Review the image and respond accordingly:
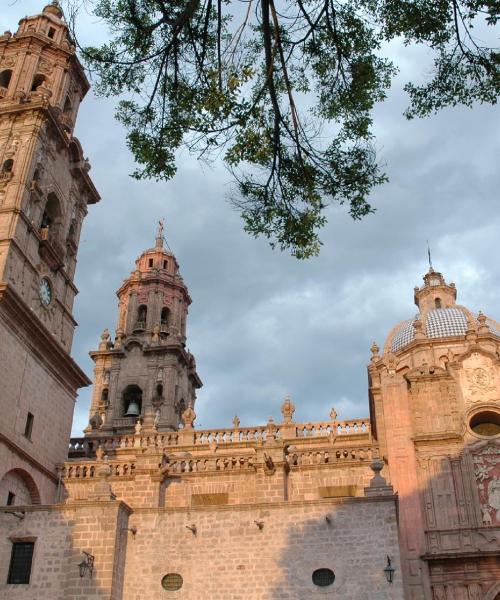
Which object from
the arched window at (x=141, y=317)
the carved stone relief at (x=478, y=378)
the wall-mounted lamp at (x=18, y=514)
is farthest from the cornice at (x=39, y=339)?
the carved stone relief at (x=478, y=378)

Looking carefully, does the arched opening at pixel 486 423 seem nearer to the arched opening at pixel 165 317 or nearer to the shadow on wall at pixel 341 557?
the shadow on wall at pixel 341 557

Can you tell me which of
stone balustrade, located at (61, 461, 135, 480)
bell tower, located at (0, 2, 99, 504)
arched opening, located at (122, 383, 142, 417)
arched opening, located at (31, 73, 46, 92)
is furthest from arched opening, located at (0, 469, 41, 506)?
arched opening, located at (31, 73, 46, 92)

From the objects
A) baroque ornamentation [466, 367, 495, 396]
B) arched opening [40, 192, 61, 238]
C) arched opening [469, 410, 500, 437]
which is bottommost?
arched opening [469, 410, 500, 437]

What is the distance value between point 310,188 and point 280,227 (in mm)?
922

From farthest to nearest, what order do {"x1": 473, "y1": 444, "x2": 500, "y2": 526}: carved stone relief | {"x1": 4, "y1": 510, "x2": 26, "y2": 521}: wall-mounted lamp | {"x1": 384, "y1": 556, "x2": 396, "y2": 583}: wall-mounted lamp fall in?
{"x1": 473, "y1": 444, "x2": 500, "y2": 526}: carved stone relief
{"x1": 4, "y1": 510, "x2": 26, "y2": 521}: wall-mounted lamp
{"x1": 384, "y1": 556, "x2": 396, "y2": 583}: wall-mounted lamp

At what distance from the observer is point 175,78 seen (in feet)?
37.7

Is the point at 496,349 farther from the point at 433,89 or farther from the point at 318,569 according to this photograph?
the point at 433,89

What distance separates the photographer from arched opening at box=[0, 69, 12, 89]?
3291 cm

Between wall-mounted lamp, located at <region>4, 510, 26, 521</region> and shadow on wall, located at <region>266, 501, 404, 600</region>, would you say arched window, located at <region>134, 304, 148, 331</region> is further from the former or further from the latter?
shadow on wall, located at <region>266, 501, 404, 600</region>

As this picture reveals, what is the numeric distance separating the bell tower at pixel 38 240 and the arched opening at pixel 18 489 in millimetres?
57

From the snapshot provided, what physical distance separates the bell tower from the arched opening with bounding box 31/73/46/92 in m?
0.05

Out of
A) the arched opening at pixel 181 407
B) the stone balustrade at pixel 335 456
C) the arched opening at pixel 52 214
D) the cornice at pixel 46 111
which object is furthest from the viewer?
the arched opening at pixel 181 407

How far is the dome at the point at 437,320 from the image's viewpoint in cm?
3488

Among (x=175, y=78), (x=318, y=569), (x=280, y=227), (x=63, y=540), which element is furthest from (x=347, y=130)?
(x=63, y=540)
